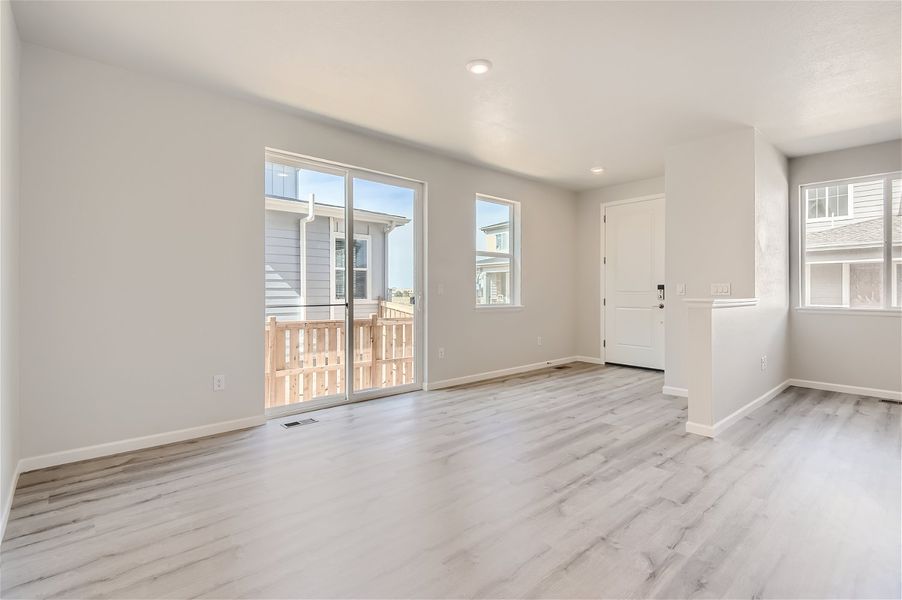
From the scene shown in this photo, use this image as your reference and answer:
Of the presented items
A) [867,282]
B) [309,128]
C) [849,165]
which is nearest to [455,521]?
[309,128]

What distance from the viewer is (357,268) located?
4.39m

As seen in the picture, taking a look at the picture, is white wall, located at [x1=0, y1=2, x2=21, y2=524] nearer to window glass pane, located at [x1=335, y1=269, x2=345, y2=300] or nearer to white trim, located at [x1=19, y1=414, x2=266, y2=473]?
white trim, located at [x1=19, y1=414, x2=266, y2=473]

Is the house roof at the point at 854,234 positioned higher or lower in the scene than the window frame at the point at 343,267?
higher

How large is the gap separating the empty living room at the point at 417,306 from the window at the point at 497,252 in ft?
0.87

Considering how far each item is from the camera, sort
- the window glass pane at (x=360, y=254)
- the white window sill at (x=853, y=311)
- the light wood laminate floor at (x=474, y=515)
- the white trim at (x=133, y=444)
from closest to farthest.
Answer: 1. the light wood laminate floor at (x=474, y=515)
2. the white trim at (x=133, y=444)
3. the window glass pane at (x=360, y=254)
4. the white window sill at (x=853, y=311)

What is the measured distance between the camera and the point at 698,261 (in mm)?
4480

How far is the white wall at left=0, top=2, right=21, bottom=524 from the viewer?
6.78ft

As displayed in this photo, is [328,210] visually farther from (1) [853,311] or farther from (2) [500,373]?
(1) [853,311]

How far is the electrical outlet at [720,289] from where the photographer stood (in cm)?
429

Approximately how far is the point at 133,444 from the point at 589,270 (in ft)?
19.3

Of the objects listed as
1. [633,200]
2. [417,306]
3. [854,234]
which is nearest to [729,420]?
[854,234]

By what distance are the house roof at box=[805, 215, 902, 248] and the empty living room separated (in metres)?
0.02

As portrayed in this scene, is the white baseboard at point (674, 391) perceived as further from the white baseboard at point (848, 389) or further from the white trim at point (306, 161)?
the white trim at point (306, 161)

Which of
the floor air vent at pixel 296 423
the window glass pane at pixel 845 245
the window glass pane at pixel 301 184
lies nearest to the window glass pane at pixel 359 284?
the window glass pane at pixel 301 184
